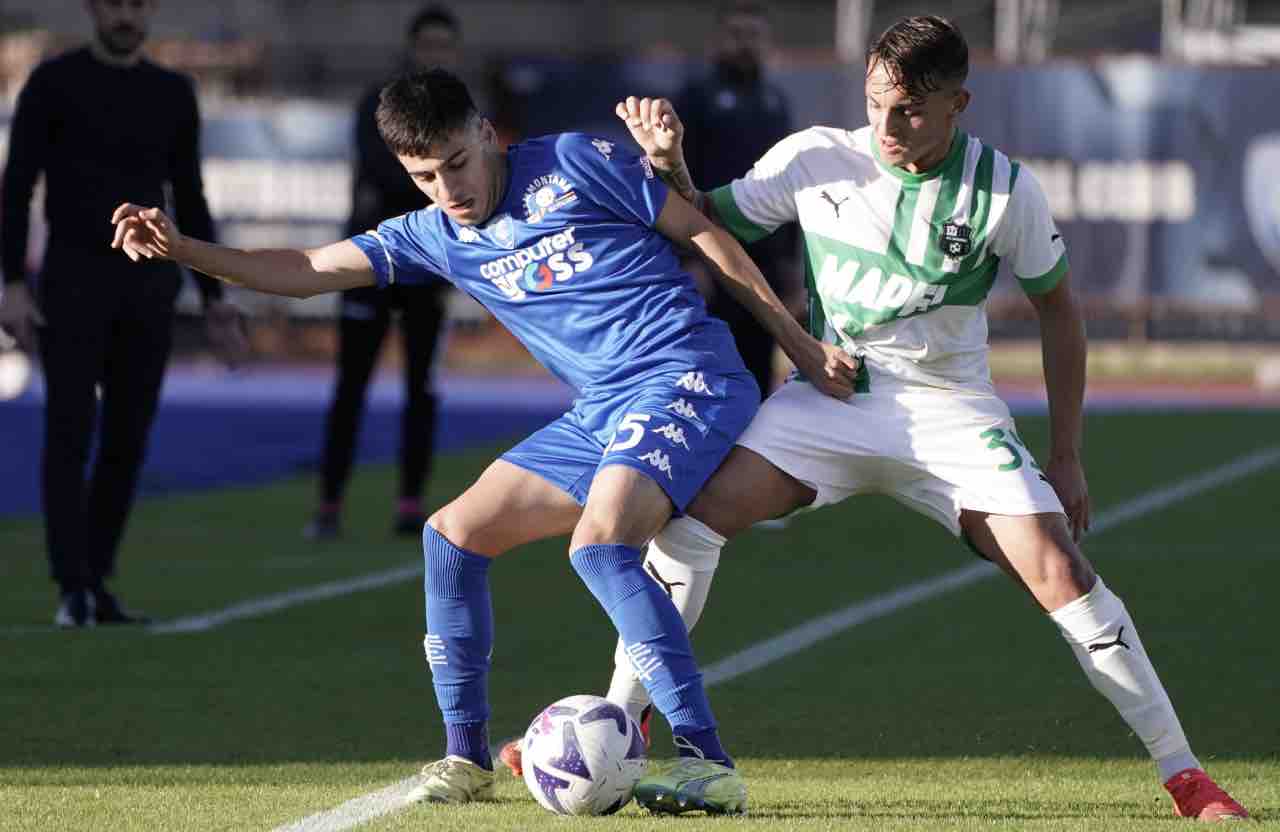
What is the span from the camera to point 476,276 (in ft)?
18.3

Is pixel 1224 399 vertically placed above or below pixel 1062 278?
below

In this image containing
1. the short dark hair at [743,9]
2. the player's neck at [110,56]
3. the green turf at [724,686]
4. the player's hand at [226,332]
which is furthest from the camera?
the short dark hair at [743,9]

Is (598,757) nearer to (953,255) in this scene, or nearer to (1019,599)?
(953,255)

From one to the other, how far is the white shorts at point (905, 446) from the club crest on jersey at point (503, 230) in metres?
0.72

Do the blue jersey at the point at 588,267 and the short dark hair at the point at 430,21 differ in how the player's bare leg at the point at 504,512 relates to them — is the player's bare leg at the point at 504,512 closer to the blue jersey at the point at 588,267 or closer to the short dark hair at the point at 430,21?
the blue jersey at the point at 588,267

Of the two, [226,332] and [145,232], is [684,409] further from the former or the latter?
[226,332]

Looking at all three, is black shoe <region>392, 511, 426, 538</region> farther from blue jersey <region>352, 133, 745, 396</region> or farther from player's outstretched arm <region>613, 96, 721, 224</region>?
player's outstretched arm <region>613, 96, 721, 224</region>

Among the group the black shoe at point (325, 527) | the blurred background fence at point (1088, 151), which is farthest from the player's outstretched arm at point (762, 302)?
the blurred background fence at point (1088, 151)

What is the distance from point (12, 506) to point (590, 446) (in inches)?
288

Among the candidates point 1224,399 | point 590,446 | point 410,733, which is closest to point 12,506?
point 410,733

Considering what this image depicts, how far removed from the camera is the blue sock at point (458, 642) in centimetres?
537

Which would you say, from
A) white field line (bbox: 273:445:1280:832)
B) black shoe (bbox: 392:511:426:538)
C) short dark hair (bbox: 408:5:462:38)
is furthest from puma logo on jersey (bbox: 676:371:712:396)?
black shoe (bbox: 392:511:426:538)

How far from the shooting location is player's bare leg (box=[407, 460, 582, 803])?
5.37 meters

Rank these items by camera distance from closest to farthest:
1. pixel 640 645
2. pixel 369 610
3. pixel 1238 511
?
pixel 640 645, pixel 369 610, pixel 1238 511
